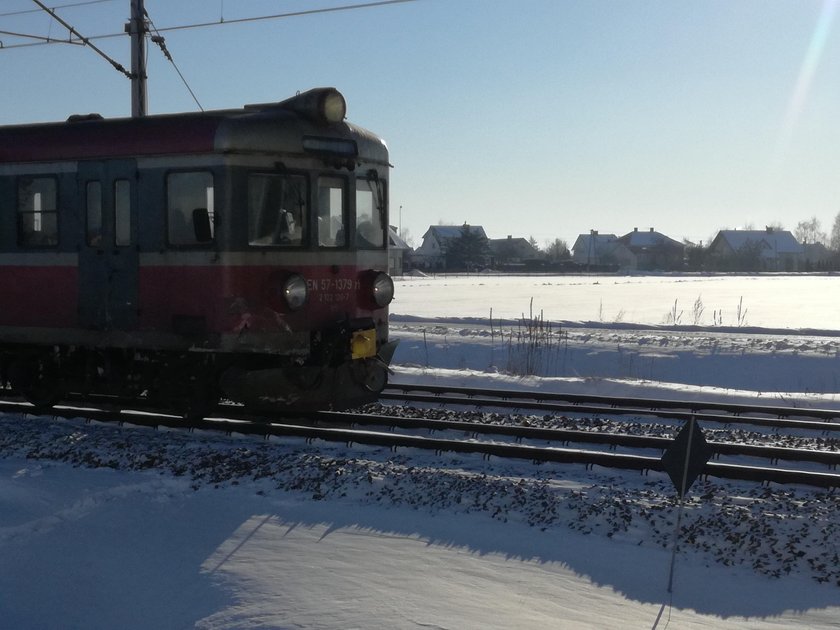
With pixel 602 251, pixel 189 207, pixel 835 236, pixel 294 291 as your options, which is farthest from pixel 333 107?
pixel 835 236

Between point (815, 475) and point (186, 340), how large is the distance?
6.03 m

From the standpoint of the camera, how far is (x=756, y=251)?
120 metres

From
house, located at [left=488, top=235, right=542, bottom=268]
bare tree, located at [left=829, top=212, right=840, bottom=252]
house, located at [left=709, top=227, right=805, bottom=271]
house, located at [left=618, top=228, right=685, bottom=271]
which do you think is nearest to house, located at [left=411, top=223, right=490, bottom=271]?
house, located at [left=488, top=235, right=542, bottom=268]

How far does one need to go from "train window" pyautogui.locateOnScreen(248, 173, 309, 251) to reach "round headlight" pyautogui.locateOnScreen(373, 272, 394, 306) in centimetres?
105

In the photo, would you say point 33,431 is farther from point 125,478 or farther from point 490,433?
point 490,433

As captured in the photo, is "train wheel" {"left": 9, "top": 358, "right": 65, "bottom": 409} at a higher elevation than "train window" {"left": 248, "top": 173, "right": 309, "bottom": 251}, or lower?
lower

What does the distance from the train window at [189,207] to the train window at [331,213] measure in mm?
1171

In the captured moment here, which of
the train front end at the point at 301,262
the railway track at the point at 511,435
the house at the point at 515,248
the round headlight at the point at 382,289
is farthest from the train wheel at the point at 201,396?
the house at the point at 515,248

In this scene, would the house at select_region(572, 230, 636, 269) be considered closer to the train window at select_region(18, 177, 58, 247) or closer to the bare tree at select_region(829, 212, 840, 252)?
the bare tree at select_region(829, 212, 840, 252)

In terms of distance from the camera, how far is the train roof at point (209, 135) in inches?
342

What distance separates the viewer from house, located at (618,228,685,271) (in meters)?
123

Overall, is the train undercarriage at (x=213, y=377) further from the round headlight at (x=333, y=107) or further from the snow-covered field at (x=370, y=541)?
the round headlight at (x=333, y=107)

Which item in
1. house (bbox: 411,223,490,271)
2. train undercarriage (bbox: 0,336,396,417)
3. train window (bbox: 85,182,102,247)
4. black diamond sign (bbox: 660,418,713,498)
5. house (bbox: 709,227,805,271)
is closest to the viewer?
black diamond sign (bbox: 660,418,713,498)

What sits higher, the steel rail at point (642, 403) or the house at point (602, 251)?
the house at point (602, 251)
